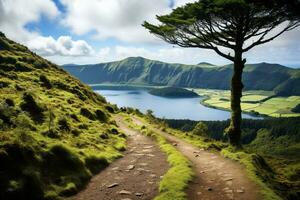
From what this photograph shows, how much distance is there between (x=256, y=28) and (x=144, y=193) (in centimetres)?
1787

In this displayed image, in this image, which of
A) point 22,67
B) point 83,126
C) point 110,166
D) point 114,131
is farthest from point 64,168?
point 22,67

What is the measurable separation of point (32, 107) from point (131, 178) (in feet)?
41.3

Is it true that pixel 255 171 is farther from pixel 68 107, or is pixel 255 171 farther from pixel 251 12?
pixel 68 107

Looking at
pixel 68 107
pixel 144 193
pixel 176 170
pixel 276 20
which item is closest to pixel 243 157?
pixel 176 170

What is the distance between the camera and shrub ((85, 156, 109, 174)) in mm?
17797

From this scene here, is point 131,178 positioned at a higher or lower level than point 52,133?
lower

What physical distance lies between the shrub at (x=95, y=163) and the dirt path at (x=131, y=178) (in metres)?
0.36

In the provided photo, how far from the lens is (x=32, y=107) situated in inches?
1003

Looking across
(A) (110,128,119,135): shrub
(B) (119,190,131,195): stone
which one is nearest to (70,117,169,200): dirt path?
(B) (119,190,131,195): stone

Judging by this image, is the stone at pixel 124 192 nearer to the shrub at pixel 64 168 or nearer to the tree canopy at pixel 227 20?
the shrub at pixel 64 168

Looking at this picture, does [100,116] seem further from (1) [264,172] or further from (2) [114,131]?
(1) [264,172]

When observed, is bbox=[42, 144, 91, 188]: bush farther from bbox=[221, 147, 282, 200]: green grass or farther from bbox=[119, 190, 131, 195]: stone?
bbox=[221, 147, 282, 200]: green grass

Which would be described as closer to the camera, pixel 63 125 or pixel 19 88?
pixel 63 125

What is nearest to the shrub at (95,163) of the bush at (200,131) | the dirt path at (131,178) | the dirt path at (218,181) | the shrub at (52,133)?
the dirt path at (131,178)
